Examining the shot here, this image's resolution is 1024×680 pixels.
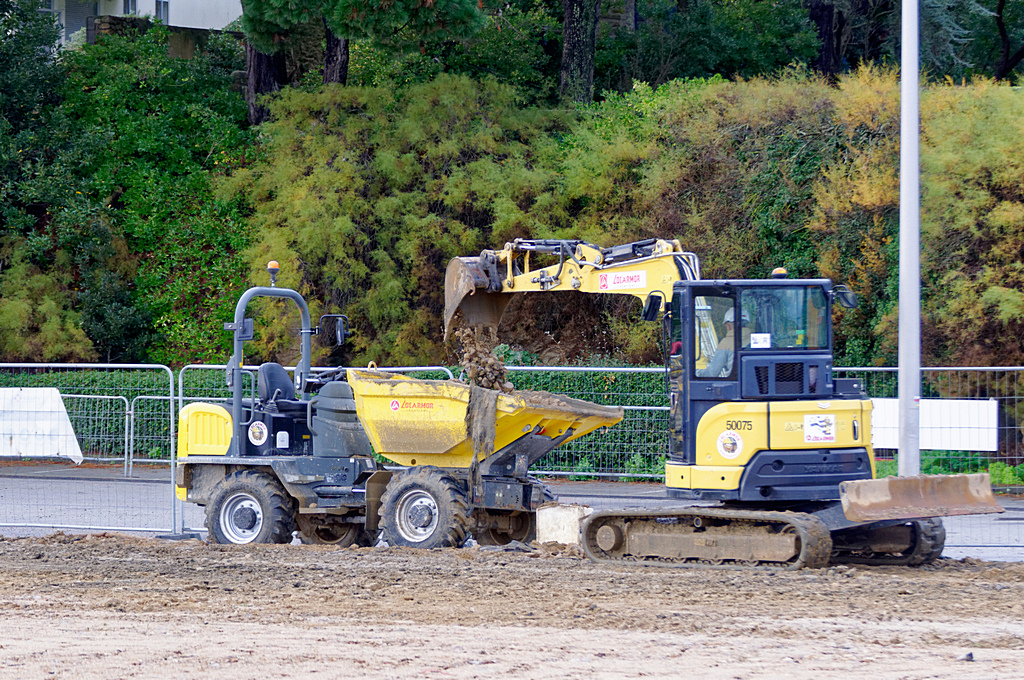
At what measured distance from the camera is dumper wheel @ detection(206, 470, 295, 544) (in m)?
11.3

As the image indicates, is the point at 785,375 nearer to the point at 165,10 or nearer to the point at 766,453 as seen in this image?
the point at 766,453

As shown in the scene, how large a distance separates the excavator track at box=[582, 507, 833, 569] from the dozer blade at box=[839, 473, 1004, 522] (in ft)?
1.19

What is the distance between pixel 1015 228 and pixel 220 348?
14.9 metres

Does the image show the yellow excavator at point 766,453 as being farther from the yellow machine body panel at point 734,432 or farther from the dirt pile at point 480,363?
the dirt pile at point 480,363

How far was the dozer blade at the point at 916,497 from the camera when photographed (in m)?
9.13

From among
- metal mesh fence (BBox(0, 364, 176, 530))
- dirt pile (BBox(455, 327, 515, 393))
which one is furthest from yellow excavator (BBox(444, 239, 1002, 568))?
metal mesh fence (BBox(0, 364, 176, 530))

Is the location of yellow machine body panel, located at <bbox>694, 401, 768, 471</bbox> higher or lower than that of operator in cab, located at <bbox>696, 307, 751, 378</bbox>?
lower

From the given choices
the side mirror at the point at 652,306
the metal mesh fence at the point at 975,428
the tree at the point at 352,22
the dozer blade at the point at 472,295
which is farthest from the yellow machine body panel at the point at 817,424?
the tree at the point at 352,22

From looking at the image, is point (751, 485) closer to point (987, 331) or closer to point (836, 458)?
point (836, 458)

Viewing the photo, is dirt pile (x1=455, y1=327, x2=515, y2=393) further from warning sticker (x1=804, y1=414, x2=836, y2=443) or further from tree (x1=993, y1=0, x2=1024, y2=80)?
tree (x1=993, y1=0, x2=1024, y2=80)

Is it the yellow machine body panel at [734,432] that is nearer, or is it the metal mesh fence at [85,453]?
the yellow machine body panel at [734,432]

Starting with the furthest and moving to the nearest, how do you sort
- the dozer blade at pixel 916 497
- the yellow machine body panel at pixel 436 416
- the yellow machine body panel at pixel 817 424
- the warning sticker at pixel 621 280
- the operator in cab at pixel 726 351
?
the yellow machine body panel at pixel 436 416
the warning sticker at pixel 621 280
the operator in cab at pixel 726 351
the yellow machine body panel at pixel 817 424
the dozer blade at pixel 916 497

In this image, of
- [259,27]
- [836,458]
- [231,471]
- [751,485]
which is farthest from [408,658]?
[259,27]

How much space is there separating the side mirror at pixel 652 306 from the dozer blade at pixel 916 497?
2.15 metres
